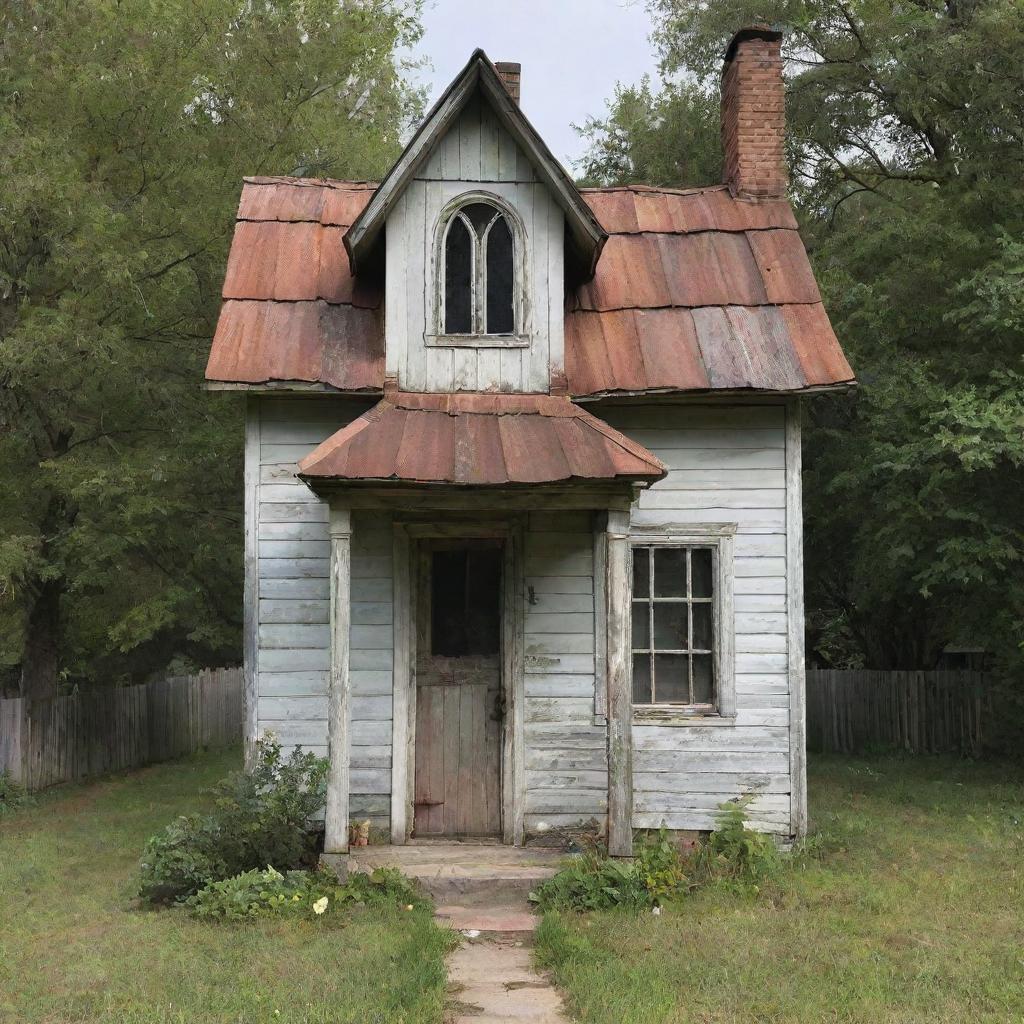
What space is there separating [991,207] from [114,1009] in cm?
1339

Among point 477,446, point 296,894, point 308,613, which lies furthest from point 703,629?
point 296,894

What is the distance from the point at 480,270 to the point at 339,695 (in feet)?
12.2

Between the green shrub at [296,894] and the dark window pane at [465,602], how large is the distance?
207 cm

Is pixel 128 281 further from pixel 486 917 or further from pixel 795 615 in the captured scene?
pixel 486 917

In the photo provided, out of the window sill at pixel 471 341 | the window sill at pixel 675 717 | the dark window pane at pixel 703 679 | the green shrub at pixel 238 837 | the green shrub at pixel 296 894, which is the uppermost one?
the window sill at pixel 471 341

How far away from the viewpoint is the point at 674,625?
31.4 feet

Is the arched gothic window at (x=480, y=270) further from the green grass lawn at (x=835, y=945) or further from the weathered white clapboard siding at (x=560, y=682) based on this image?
the green grass lawn at (x=835, y=945)

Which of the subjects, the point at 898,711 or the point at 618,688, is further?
the point at 898,711

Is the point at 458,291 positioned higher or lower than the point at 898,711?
higher

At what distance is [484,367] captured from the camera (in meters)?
9.40

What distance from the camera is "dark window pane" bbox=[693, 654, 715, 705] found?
9484 millimetres

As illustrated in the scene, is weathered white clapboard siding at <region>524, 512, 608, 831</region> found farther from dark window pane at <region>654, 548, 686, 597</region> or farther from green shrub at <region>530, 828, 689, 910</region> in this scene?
green shrub at <region>530, 828, 689, 910</region>

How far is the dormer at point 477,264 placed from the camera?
938 cm

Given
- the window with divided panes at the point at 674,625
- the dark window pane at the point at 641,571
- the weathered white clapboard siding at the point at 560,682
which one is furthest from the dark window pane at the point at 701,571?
the weathered white clapboard siding at the point at 560,682
